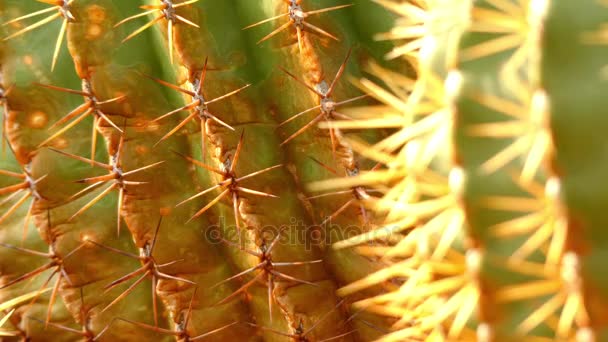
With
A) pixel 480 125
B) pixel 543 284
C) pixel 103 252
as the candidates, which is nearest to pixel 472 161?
pixel 480 125

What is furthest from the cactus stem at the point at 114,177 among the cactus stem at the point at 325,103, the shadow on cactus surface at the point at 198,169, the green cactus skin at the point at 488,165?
the green cactus skin at the point at 488,165

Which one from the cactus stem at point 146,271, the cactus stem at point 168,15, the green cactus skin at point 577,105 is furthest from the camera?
the cactus stem at point 146,271

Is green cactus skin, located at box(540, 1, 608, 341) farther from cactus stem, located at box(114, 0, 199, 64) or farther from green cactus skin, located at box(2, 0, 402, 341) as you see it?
cactus stem, located at box(114, 0, 199, 64)

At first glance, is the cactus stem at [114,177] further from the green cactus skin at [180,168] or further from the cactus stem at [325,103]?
the cactus stem at [325,103]

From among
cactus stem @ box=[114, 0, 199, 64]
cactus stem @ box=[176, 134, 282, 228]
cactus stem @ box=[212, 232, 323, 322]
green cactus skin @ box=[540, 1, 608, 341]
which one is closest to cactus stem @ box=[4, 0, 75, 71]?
cactus stem @ box=[114, 0, 199, 64]

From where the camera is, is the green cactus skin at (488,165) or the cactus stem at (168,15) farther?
the cactus stem at (168,15)

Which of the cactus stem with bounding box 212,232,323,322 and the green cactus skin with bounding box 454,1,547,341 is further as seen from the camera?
the cactus stem with bounding box 212,232,323,322

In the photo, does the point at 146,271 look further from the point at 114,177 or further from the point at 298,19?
the point at 298,19

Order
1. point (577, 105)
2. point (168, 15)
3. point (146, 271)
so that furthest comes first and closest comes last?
point (146, 271) < point (168, 15) < point (577, 105)

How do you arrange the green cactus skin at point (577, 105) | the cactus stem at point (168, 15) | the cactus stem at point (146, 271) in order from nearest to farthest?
the green cactus skin at point (577, 105)
the cactus stem at point (168, 15)
the cactus stem at point (146, 271)

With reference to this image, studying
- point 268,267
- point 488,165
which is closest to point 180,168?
point 268,267

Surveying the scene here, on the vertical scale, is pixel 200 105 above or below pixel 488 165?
above
